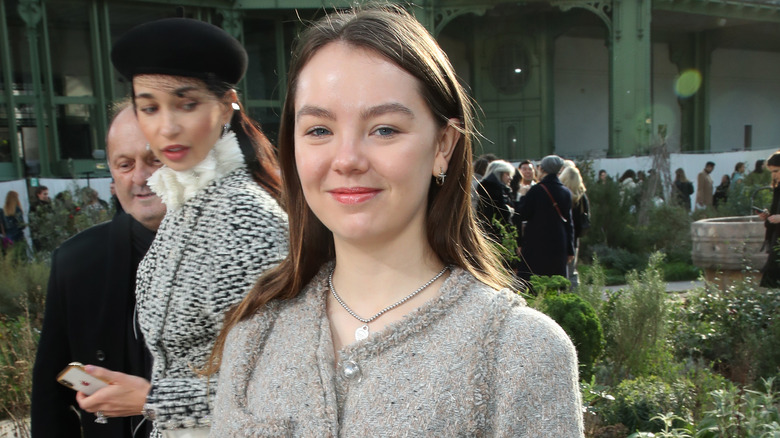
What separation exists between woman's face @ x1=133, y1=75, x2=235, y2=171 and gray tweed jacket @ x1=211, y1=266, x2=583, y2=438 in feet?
2.30

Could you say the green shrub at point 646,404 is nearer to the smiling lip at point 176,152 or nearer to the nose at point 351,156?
the smiling lip at point 176,152

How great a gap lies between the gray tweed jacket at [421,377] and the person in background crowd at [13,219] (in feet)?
31.6

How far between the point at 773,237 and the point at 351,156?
6.29 m

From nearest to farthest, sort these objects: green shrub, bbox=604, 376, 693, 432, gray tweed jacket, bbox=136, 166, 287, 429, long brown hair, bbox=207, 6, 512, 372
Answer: long brown hair, bbox=207, 6, 512, 372 < gray tweed jacket, bbox=136, 166, 287, 429 < green shrub, bbox=604, 376, 693, 432

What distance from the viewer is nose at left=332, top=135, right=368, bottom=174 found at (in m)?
1.25

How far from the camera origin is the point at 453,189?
1.42m

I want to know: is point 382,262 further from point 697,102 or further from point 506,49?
point 697,102

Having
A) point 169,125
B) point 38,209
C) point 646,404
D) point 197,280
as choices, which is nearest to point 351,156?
point 197,280

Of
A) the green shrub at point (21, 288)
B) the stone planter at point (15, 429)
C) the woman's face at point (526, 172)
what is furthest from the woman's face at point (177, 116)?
the woman's face at point (526, 172)

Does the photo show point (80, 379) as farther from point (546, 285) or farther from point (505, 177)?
point (505, 177)

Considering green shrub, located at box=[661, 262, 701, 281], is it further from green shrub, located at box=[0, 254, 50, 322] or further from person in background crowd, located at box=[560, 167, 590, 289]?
green shrub, located at box=[0, 254, 50, 322]

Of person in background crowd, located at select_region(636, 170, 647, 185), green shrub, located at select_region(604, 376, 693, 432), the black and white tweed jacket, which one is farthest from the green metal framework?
the black and white tweed jacket

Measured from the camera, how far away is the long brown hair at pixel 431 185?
1289mm

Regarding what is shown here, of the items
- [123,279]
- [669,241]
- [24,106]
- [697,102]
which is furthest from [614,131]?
[123,279]
